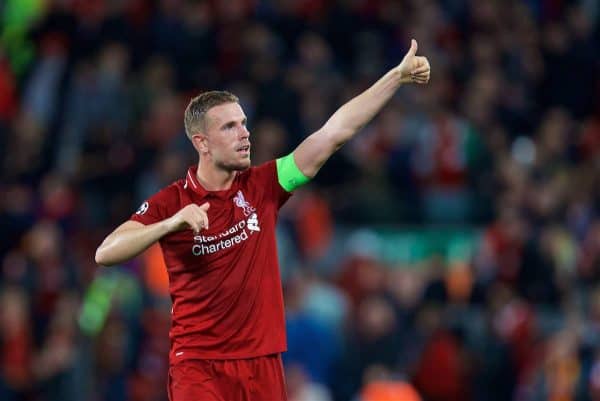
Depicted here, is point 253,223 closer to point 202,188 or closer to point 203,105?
point 202,188

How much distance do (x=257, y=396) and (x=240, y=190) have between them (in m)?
1.09

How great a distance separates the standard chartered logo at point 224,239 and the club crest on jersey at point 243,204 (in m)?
0.04

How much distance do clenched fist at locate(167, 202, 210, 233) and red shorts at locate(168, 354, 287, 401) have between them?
86 centimetres

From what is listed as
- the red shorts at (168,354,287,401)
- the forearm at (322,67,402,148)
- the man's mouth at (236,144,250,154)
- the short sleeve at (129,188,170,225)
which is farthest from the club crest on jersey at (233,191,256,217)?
the red shorts at (168,354,287,401)

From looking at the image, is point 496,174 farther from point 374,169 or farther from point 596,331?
point 596,331

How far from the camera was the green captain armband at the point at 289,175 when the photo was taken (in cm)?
795

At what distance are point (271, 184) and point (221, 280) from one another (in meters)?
0.62

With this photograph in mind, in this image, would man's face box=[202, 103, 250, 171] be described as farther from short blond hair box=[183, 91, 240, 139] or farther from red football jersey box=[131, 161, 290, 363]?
red football jersey box=[131, 161, 290, 363]

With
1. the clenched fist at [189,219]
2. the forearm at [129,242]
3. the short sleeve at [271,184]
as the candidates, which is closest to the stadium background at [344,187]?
the short sleeve at [271,184]

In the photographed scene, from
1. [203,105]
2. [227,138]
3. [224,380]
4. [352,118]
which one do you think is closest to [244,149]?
[227,138]

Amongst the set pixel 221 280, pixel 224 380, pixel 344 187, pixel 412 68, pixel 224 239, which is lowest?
pixel 224 380

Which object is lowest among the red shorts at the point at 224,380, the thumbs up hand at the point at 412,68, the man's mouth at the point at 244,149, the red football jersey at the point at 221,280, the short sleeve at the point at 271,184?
the red shorts at the point at 224,380

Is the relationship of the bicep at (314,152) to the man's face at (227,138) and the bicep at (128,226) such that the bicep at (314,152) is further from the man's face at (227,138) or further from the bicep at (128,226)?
the bicep at (128,226)

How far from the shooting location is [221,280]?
306 inches
